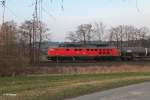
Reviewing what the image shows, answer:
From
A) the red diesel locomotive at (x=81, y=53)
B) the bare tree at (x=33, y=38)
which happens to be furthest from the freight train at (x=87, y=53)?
the bare tree at (x=33, y=38)

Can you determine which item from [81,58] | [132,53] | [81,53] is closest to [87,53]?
[81,53]

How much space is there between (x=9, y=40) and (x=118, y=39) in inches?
3311

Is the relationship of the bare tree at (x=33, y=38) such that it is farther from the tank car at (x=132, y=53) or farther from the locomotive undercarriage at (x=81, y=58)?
the tank car at (x=132, y=53)

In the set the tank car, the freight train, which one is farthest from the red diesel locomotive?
the tank car

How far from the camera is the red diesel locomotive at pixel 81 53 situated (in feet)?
248

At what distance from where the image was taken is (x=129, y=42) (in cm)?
12962

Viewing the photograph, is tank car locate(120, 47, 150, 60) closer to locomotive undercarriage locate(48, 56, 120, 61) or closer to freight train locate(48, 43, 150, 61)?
freight train locate(48, 43, 150, 61)

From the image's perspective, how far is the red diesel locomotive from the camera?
7562 centimetres

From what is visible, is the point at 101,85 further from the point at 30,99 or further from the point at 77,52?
the point at 77,52

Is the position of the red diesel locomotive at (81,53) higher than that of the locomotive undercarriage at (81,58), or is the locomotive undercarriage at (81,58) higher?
the red diesel locomotive at (81,53)

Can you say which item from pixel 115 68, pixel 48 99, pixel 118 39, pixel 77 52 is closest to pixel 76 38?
pixel 118 39

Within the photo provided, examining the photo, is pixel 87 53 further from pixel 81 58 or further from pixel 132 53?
pixel 132 53

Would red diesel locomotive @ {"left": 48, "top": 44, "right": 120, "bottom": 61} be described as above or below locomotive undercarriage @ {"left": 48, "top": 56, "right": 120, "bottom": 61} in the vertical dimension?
above

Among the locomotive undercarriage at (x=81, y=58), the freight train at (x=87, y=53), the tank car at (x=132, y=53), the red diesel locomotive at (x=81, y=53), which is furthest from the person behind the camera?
the tank car at (x=132, y=53)
